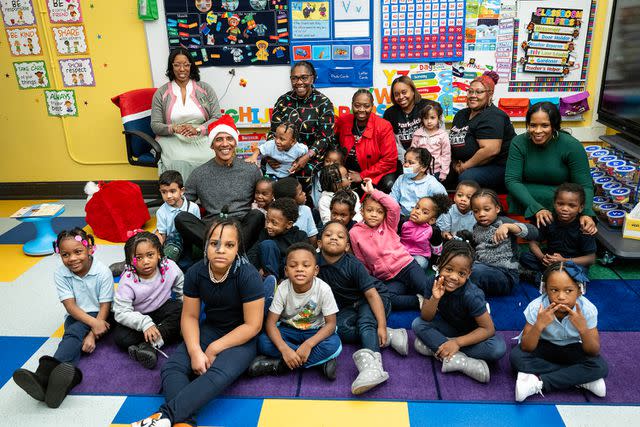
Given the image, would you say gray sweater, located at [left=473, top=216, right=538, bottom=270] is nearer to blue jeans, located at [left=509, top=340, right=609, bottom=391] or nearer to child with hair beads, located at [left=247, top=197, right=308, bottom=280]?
blue jeans, located at [left=509, top=340, right=609, bottom=391]

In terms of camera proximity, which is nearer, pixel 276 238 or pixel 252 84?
pixel 276 238

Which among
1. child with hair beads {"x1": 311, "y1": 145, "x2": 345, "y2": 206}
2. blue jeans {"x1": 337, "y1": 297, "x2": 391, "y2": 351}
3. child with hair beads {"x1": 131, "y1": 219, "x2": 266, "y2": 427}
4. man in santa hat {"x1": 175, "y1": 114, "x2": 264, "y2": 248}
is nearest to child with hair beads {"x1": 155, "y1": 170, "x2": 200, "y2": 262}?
man in santa hat {"x1": 175, "y1": 114, "x2": 264, "y2": 248}

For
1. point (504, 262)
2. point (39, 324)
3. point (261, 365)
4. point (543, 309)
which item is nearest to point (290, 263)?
point (261, 365)

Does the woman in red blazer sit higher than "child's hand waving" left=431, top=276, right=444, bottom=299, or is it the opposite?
the woman in red blazer

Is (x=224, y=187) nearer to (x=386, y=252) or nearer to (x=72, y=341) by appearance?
(x=386, y=252)

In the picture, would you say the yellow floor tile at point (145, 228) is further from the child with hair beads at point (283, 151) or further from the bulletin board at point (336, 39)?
the bulletin board at point (336, 39)

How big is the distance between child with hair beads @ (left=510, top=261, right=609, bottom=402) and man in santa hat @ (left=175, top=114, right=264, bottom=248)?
1.88 meters

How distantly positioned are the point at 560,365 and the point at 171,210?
2460mm

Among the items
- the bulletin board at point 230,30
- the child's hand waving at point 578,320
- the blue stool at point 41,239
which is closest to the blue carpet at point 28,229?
the blue stool at point 41,239

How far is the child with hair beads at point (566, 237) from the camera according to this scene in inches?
121

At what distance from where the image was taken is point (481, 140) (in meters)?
3.88

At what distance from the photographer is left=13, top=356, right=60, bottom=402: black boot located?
224cm

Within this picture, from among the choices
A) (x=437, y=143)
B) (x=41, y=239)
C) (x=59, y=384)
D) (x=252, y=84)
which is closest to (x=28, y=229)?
(x=41, y=239)

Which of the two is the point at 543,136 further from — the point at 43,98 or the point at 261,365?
the point at 43,98
